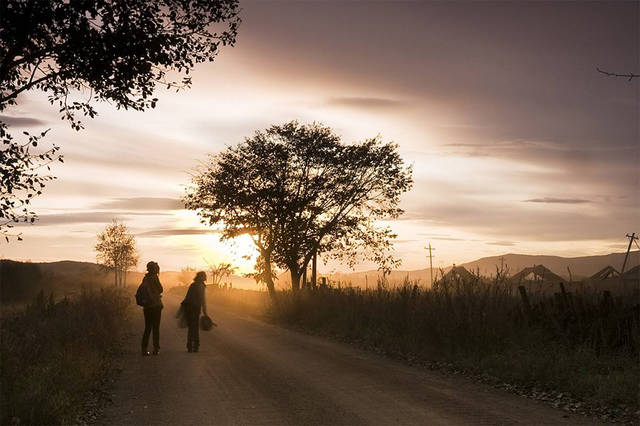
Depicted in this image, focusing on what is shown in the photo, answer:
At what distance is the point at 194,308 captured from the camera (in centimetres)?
1554

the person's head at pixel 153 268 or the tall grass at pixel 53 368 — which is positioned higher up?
the person's head at pixel 153 268

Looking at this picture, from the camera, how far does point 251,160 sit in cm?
3759

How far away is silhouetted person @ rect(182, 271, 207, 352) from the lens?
50.1ft

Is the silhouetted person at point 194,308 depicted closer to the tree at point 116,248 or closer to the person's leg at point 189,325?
the person's leg at point 189,325

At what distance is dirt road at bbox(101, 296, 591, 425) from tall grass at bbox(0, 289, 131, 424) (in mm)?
643

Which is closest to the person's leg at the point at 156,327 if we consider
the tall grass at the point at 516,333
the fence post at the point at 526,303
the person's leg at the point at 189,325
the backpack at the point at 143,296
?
the backpack at the point at 143,296

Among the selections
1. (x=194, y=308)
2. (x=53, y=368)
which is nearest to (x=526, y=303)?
(x=194, y=308)

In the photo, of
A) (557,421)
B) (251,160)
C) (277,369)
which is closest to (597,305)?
(557,421)

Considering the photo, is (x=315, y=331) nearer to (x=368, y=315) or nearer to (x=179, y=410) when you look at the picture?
(x=368, y=315)

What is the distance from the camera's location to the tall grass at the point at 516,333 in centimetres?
1037

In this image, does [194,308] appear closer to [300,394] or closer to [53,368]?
[53,368]

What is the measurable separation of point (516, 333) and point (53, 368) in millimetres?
10210

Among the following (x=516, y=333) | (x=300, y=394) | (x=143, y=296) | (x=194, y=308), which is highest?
(x=143, y=296)

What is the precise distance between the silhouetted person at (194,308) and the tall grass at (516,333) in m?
5.14
